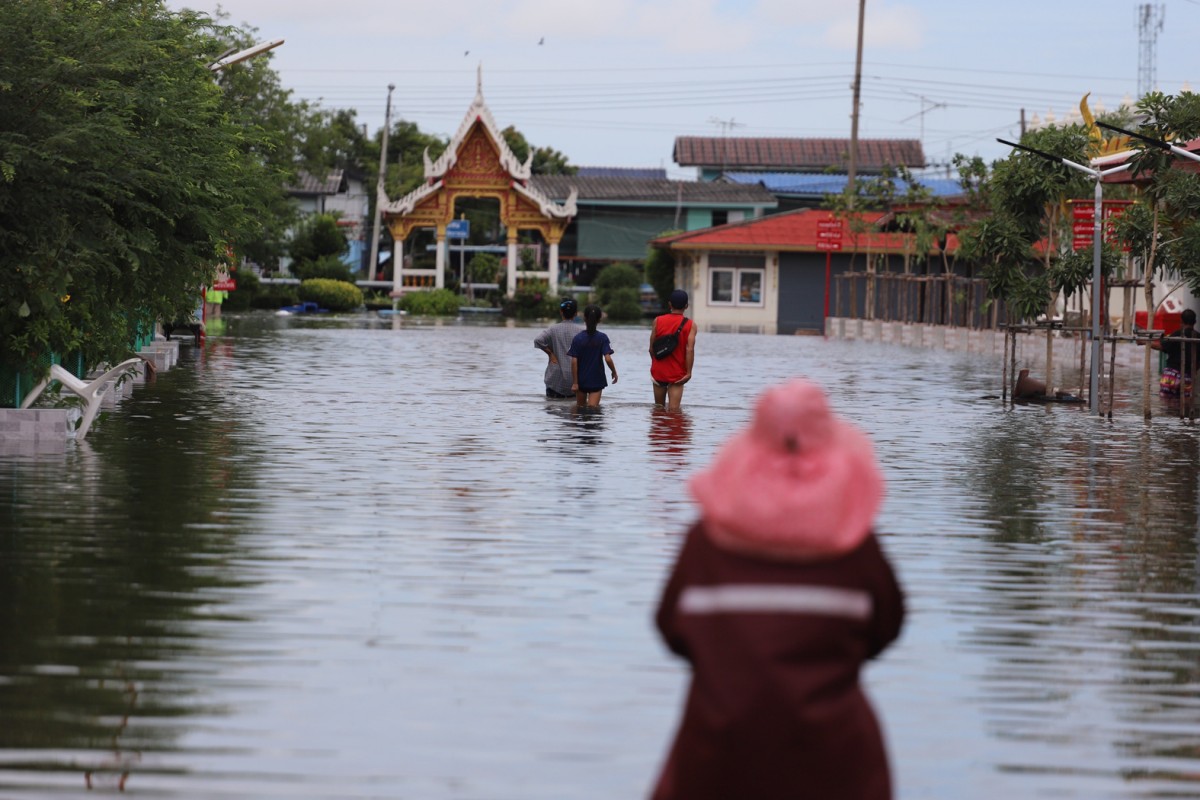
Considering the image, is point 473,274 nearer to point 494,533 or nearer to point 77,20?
point 77,20

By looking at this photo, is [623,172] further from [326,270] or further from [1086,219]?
[1086,219]

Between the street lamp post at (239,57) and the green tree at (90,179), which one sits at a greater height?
the street lamp post at (239,57)

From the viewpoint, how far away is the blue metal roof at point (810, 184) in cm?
8481

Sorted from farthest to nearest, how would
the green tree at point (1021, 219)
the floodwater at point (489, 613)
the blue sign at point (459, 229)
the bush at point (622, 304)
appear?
the blue sign at point (459, 229), the bush at point (622, 304), the green tree at point (1021, 219), the floodwater at point (489, 613)

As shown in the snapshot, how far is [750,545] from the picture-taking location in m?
4.08

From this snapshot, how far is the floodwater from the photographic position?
6.44m

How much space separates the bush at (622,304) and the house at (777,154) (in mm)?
20796

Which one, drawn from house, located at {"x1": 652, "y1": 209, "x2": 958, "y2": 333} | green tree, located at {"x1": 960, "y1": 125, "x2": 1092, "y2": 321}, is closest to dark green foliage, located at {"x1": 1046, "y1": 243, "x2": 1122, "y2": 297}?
green tree, located at {"x1": 960, "y1": 125, "x2": 1092, "y2": 321}

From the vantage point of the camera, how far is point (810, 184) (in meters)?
85.9

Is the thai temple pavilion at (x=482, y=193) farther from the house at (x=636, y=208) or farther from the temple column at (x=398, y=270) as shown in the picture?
the house at (x=636, y=208)

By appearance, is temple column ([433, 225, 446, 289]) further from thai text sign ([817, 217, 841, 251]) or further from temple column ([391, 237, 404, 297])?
thai text sign ([817, 217, 841, 251])

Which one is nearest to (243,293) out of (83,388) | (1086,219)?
(1086,219)

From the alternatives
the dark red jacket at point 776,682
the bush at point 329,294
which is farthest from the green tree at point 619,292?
the dark red jacket at point 776,682

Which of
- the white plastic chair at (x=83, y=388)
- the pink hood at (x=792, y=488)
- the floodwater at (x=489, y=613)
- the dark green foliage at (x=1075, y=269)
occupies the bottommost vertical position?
the floodwater at (x=489, y=613)
